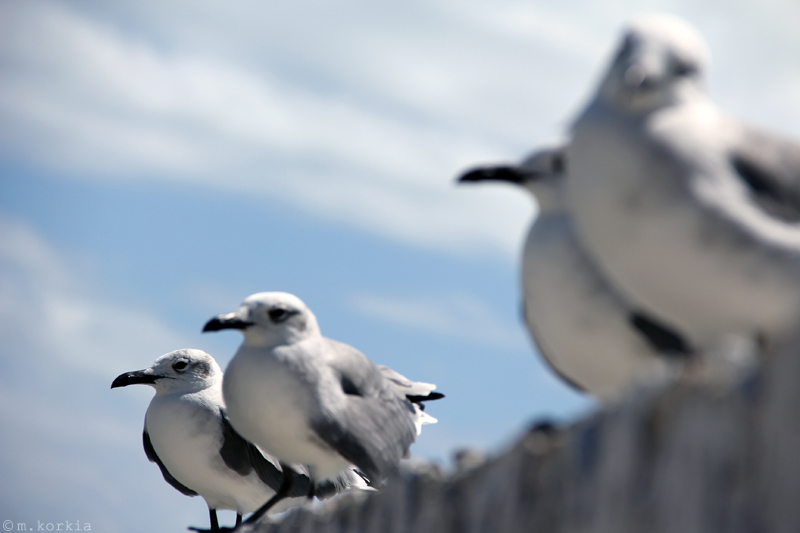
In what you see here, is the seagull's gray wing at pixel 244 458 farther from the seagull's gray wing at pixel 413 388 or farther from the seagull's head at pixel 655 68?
the seagull's head at pixel 655 68

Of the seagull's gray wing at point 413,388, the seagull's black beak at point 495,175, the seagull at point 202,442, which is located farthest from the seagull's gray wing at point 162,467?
the seagull's black beak at point 495,175

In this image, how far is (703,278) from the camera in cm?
339

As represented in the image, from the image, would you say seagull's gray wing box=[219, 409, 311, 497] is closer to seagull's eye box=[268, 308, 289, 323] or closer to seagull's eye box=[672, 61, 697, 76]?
seagull's eye box=[268, 308, 289, 323]

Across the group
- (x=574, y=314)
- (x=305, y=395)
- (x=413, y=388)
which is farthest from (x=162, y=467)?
(x=574, y=314)

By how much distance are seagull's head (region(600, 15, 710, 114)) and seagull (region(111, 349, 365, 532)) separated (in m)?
4.78

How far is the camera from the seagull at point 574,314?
4094 millimetres

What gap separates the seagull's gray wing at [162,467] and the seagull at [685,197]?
5.96 metres

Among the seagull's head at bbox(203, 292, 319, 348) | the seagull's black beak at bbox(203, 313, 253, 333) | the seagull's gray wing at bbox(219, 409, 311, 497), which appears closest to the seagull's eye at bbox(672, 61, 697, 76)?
the seagull's head at bbox(203, 292, 319, 348)

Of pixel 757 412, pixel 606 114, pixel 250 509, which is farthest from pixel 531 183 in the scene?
pixel 250 509

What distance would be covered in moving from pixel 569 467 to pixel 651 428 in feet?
1.70

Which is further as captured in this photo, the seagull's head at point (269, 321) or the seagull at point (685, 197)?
the seagull's head at point (269, 321)

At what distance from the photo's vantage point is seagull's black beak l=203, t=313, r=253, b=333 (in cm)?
566

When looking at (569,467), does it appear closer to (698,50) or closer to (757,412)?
(757,412)

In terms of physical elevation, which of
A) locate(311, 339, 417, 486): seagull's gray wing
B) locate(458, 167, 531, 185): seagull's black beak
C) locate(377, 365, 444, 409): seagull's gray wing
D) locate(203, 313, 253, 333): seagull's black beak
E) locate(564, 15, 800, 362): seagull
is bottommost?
locate(377, 365, 444, 409): seagull's gray wing
